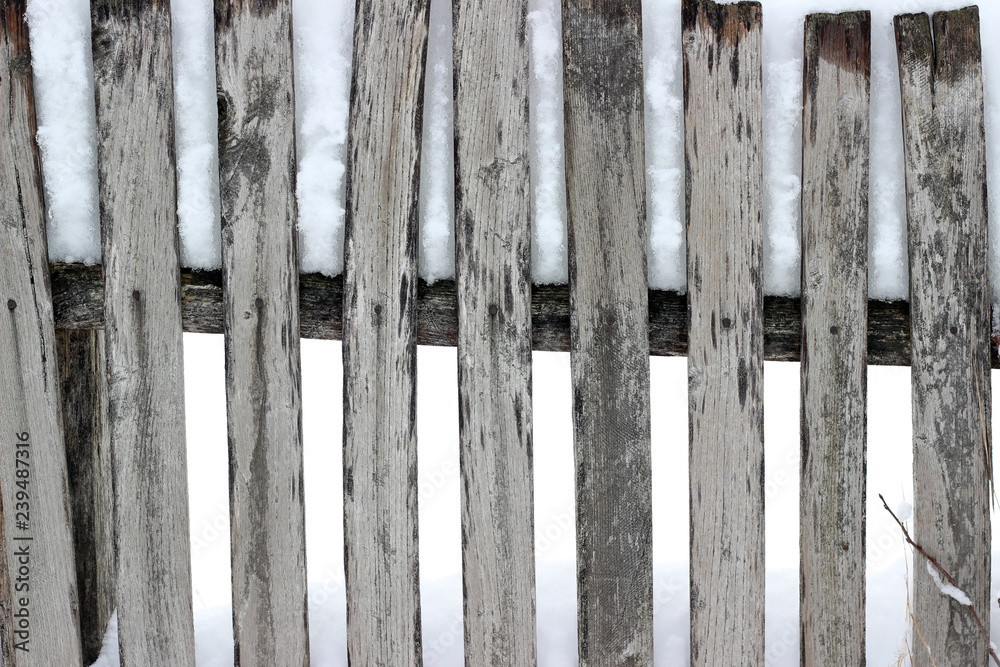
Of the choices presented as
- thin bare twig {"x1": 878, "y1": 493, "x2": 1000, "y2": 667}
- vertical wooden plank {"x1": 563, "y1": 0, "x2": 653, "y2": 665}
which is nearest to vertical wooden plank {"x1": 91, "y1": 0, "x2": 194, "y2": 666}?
vertical wooden plank {"x1": 563, "y1": 0, "x2": 653, "y2": 665}

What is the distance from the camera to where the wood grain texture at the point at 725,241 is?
1734 millimetres

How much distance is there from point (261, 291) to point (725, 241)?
125 centimetres

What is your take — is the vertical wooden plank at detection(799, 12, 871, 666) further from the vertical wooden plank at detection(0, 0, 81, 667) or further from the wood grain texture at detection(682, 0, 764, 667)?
the vertical wooden plank at detection(0, 0, 81, 667)

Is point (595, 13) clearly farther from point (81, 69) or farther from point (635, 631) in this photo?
point (635, 631)

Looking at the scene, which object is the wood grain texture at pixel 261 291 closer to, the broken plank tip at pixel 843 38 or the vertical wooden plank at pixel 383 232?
the vertical wooden plank at pixel 383 232

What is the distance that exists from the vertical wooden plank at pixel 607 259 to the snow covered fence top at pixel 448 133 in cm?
6

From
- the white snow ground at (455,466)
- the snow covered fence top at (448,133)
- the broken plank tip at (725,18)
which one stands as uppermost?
the broken plank tip at (725,18)

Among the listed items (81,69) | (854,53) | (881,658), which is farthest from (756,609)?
(81,69)

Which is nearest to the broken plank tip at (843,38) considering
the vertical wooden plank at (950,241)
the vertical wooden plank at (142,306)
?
the vertical wooden plank at (950,241)

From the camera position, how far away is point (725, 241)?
1746 millimetres

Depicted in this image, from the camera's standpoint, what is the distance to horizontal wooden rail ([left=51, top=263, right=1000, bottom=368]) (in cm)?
178

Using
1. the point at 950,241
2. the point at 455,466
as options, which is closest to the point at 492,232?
the point at 950,241

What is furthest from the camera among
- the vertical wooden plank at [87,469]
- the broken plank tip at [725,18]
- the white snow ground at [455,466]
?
the white snow ground at [455,466]

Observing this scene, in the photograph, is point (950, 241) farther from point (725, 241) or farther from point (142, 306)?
point (142, 306)
